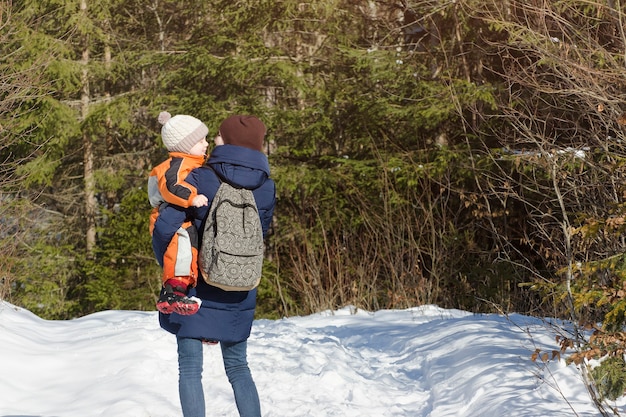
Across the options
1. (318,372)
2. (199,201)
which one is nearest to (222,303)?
(199,201)

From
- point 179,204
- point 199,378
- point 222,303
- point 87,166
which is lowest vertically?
point 87,166

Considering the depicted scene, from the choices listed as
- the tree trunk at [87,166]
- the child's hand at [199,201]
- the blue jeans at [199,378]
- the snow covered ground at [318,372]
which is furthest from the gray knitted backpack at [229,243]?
the tree trunk at [87,166]

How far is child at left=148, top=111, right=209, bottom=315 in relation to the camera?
13.0 ft

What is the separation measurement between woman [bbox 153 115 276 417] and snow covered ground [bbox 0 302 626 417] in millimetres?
1170

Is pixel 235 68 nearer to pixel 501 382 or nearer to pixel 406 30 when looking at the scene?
pixel 406 30

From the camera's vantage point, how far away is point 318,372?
6.31 m

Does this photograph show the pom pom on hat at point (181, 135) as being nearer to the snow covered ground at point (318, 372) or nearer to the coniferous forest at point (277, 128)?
the snow covered ground at point (318, 372)

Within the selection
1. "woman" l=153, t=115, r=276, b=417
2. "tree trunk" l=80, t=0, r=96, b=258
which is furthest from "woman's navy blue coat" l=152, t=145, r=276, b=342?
"tree trunk" l=80, t=0, r=96, b=258

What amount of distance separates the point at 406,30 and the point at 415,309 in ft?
26.0

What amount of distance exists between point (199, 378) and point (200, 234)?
2.32ft

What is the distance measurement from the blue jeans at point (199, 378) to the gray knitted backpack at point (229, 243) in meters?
0.35

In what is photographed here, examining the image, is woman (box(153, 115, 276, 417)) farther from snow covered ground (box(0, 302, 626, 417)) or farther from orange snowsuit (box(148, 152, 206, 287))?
snow covered ground (box(0, 302, 626, 417))

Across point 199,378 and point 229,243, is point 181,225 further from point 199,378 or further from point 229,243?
point 199,378

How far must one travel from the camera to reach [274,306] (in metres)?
16.4
